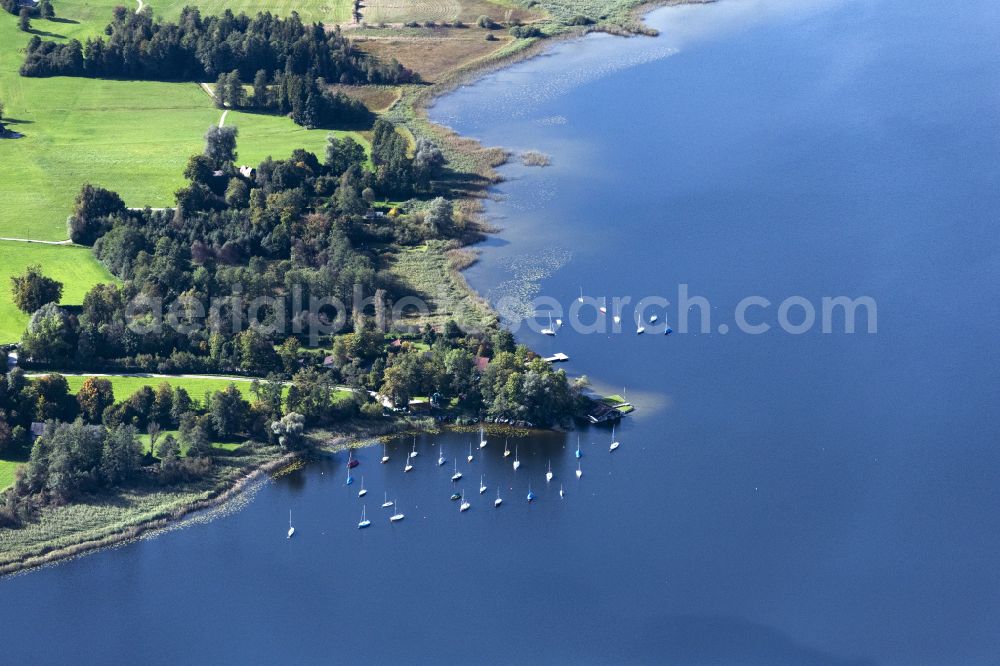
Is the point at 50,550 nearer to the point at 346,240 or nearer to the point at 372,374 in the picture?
the point at 372,374

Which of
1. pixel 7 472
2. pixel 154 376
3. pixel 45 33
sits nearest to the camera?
pixel 7 472

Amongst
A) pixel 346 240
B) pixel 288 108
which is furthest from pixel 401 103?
pixel 346 240

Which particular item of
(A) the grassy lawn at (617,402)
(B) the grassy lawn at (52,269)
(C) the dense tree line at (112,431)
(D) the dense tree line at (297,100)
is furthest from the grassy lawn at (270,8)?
(A) the grassy lawn at (617,402)

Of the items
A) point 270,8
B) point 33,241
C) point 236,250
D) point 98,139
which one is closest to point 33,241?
point 33,241

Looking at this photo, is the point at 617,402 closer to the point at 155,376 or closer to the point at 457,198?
the point at 155,376

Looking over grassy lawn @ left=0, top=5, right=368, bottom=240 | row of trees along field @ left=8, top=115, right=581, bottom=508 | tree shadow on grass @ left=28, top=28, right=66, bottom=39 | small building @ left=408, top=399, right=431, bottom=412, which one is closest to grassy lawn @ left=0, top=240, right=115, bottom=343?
row of trees along field @ left=8, top=115, right=581, bottom=508

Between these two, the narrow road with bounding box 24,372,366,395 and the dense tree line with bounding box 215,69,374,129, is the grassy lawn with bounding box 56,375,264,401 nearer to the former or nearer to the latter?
the narrow road with bounding box 24,372,366,395

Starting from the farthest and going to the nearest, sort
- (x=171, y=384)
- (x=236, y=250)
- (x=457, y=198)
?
(x=457, y=198) → (x=236, y=250) → (x=171, y=384)
